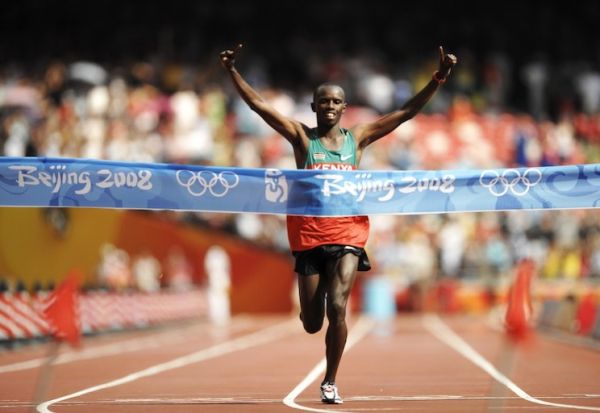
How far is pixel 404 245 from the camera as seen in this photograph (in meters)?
39.1

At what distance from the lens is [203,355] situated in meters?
20.0

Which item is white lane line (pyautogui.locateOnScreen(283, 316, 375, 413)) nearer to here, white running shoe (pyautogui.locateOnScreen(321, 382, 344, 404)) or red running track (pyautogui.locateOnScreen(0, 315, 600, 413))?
red running track (pyautogui.locateOnScreen(0, 315, 600, 413))

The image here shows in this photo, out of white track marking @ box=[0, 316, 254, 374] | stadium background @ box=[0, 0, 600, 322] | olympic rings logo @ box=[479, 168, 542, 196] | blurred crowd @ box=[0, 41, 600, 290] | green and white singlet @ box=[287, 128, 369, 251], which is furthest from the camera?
blurred crowd @ box=[0, 41, 600, 290]

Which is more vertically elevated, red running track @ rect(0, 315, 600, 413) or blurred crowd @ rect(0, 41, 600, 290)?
blurred crowd @ rect(0, 41, 600, 290)

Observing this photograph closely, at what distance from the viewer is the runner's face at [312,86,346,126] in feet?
36.1

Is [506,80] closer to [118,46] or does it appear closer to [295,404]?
[118,46]

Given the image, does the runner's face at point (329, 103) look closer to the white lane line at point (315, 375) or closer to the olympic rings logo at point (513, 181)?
the olympic rings logo at point (513, 181)

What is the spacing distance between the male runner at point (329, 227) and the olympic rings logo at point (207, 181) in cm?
89

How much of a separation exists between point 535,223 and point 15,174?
2912 cm

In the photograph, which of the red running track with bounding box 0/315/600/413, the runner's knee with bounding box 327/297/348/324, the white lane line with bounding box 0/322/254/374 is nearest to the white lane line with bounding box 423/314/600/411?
the red running track with bounding box 0/315/600/413

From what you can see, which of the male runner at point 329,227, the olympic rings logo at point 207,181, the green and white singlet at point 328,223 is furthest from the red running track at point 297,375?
the olympic rings logo at point 207,181

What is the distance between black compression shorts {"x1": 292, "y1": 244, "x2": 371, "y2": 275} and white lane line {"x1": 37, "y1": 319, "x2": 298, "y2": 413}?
2.30 metres

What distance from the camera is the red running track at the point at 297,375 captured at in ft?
35.9

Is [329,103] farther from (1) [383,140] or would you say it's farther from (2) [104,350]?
(1) [383,140]
